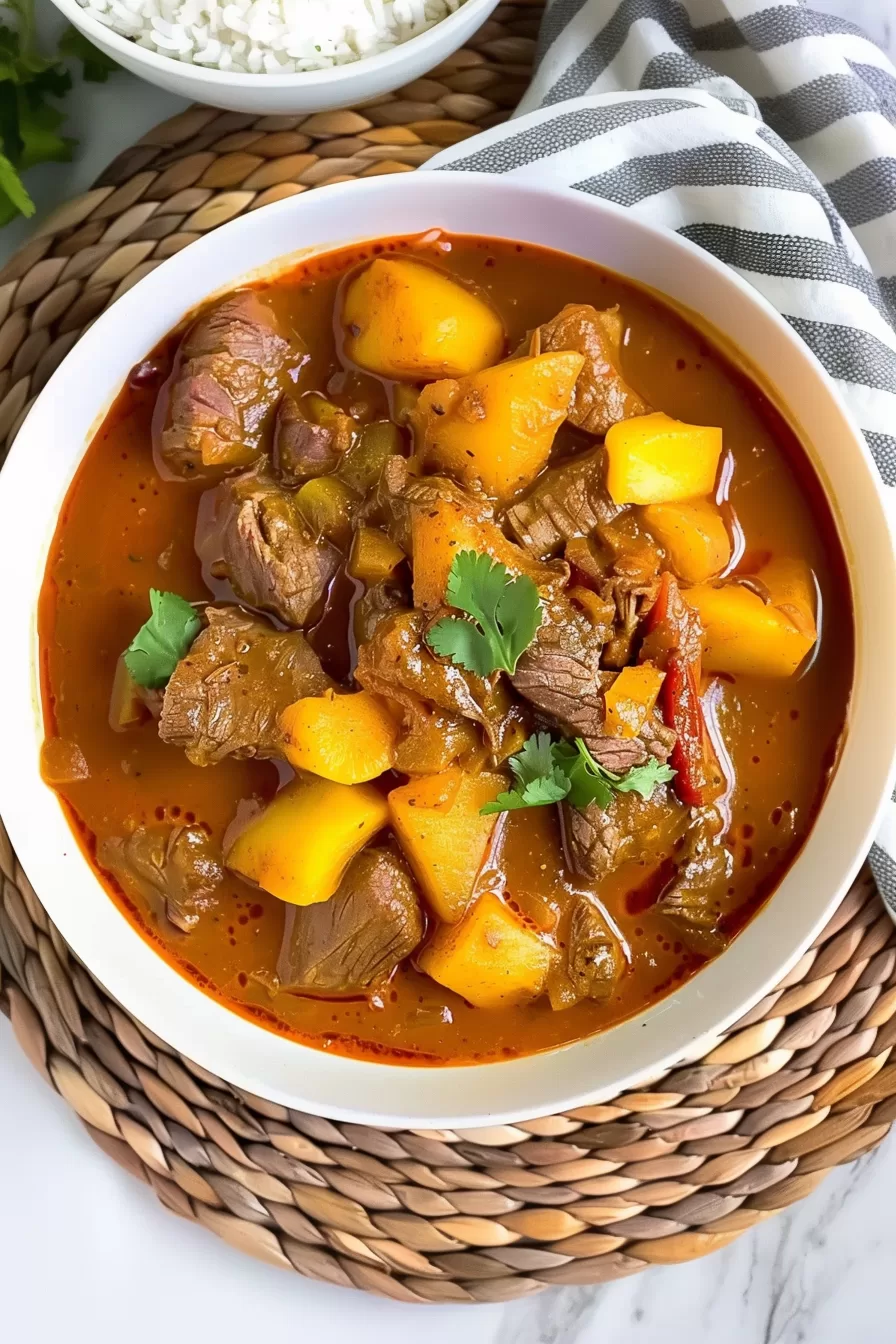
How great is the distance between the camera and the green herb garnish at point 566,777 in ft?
7.35

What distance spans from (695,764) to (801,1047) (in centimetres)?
76

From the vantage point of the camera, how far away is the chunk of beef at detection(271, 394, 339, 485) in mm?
2369

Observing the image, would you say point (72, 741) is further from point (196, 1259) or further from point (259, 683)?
point (196, 1259)

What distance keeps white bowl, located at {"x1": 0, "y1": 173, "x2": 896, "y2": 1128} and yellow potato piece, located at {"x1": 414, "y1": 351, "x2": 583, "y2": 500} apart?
0.33 m

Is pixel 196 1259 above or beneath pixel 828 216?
beneath

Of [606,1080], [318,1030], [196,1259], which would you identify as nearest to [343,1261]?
[196,1259]

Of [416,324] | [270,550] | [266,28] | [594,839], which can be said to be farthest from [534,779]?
[266,28]

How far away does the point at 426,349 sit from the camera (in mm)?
2357

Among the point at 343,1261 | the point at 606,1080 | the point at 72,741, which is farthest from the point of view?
the point at 343,1261

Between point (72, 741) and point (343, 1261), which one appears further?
point (343, 1261)

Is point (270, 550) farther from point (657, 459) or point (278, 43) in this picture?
point (278, 43)

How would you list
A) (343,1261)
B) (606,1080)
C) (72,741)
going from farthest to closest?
1. (343,1261)
2. (72,741)
3. (606,1080)

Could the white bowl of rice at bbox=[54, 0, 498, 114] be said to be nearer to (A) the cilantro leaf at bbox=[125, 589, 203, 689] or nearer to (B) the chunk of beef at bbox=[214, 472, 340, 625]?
(B) the chunk of beef at bbox=[214, 472, 340, 625]

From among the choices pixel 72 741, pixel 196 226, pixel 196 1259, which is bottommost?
pixel 196 1259
